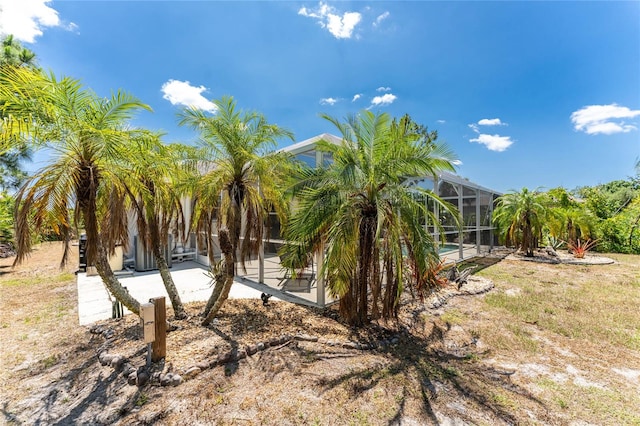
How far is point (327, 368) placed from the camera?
3.81m

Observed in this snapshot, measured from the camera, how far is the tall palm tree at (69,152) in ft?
10.7

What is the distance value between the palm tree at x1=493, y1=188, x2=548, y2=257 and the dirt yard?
341 inches

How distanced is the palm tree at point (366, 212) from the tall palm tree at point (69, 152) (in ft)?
9.74

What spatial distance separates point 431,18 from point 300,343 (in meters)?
10.2

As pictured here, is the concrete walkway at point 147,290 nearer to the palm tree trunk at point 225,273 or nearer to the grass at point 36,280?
the grass at point 36,280

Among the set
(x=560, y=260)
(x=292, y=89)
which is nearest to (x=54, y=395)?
(x=292, y=89)

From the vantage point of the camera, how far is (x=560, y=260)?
44.4 feet

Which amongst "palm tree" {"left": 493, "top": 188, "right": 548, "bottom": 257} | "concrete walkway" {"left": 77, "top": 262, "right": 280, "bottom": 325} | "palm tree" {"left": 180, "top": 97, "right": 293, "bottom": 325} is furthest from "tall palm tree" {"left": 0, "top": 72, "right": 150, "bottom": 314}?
"palm tree" {"left": 493, "top": 188, "right": 548, "bottom": 257}

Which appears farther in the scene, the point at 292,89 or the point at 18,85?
the point at 292,89

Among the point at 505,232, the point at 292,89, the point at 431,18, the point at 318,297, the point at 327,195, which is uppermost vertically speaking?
the point at 431,18

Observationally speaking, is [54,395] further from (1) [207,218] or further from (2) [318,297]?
(2) [318,297]

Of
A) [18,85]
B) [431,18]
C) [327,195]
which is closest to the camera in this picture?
[18,85]

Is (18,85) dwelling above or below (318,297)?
above

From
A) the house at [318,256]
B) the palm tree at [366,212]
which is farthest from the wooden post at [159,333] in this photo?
the palm tree at [366,212]
